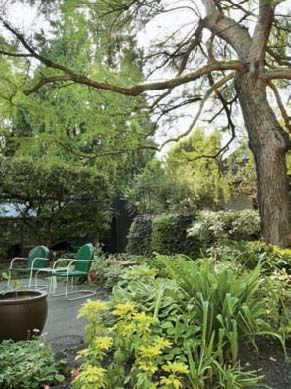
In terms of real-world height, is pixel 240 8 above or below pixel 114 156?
above

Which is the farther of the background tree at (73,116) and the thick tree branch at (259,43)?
the thick tree branch at (259,43)

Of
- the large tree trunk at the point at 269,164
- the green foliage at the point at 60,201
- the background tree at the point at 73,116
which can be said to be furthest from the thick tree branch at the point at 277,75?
the green foliage at the point at 60,201

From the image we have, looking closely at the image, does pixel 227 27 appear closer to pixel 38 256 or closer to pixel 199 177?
pixel 199 177

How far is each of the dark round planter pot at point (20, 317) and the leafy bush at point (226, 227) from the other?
4.45m

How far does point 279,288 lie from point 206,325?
0.84 m

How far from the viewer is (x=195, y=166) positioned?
8.20 m

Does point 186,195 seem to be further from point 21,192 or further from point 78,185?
point 21,192

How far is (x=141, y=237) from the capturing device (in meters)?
9.64

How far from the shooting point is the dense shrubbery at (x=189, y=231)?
7.21 m

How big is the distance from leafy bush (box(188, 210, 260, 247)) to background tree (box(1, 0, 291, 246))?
2.02m

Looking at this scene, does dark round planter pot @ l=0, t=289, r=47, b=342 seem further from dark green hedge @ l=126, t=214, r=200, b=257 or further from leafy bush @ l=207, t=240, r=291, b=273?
dark green hedge @ l=126, t=214, r=200, b=257

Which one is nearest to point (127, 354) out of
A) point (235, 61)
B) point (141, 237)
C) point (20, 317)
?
point (20, 317)

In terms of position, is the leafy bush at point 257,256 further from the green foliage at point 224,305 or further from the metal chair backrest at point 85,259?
the metal chair backrest at point 85,259

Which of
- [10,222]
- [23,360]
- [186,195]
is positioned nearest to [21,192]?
[10,222]
